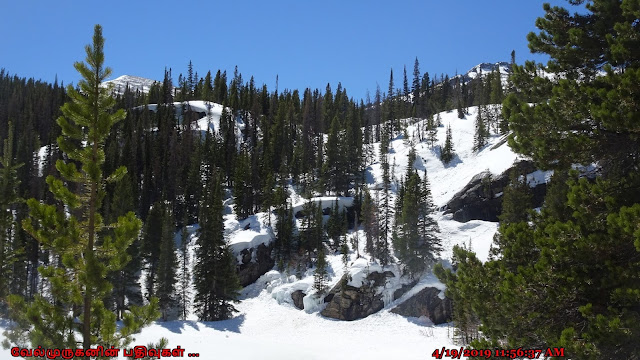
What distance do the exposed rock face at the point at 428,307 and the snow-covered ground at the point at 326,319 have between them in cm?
72

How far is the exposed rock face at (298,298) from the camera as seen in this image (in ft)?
139

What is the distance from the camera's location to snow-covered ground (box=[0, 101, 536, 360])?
88.6 ft

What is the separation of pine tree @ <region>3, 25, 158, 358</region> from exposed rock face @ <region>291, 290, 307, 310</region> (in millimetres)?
35128

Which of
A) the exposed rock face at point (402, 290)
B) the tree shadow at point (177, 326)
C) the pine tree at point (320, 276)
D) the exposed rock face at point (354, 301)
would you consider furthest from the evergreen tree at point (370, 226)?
the tree shadow at point (177, 326)

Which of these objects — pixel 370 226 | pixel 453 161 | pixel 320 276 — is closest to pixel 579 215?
pixel 320 276

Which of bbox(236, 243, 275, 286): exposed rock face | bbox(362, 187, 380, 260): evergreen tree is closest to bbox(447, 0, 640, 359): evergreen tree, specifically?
bbox(362, 187, 380, 260): evergreen tree

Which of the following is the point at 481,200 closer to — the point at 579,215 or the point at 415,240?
the point at 415,240

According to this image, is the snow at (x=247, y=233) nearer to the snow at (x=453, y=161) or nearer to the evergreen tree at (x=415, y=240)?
the evergreen tree at (x=415, y=240)

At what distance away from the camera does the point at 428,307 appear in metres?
36.9

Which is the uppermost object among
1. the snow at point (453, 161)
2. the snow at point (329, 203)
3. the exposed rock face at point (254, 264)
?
the snow at point (453, 161)

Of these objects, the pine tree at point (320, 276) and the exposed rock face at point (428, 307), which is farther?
the pine tree at point (320, 276)

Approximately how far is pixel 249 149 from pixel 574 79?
74.9 m

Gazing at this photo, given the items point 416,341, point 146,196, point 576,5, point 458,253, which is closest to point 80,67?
point 458,253

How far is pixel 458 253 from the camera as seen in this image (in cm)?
943
